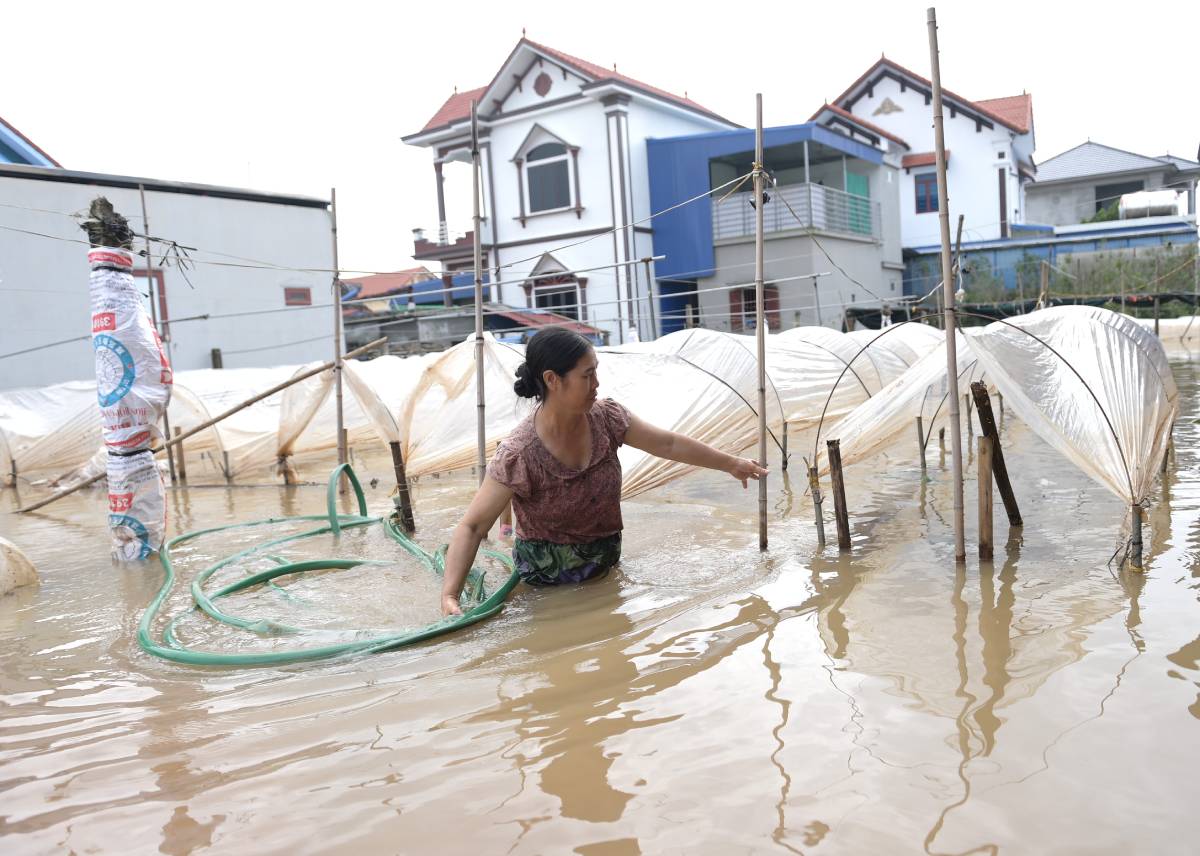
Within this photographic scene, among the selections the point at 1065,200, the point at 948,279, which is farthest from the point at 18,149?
the point at 1065,200

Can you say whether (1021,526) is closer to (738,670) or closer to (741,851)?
(738,670)

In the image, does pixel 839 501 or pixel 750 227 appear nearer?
pixel 839 501

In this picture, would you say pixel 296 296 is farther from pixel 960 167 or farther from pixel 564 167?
pixel 960 167

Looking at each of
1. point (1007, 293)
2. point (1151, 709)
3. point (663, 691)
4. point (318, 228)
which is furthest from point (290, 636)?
point (1007, 293)

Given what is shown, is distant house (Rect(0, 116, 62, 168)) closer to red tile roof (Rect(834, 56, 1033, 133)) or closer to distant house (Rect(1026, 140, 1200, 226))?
red tile roof (Rect(834, 56, 1033, 133))

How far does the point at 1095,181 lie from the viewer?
108 feet

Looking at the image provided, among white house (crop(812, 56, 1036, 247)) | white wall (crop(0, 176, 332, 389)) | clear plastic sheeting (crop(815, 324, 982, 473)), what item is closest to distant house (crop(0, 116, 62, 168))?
white wall (crop(0, 176, 332, 389))

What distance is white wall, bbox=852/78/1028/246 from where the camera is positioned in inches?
989

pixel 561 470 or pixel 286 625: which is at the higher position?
pixel 561 470

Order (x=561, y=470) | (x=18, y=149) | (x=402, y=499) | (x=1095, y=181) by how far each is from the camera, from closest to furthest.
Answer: (x=561, y=470) → (x=402, y=499) → (x=18, y=149) → (x=1095, y=181)

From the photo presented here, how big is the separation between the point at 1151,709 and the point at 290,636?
3.32m

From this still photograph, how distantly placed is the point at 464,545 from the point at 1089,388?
130 inches

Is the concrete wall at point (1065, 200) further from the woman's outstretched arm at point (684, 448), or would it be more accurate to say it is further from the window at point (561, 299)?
the woman's outstretched arm at point (684, 448)

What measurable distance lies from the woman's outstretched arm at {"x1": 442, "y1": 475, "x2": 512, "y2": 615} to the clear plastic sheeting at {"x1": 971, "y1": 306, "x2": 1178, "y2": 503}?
286 centimetres
